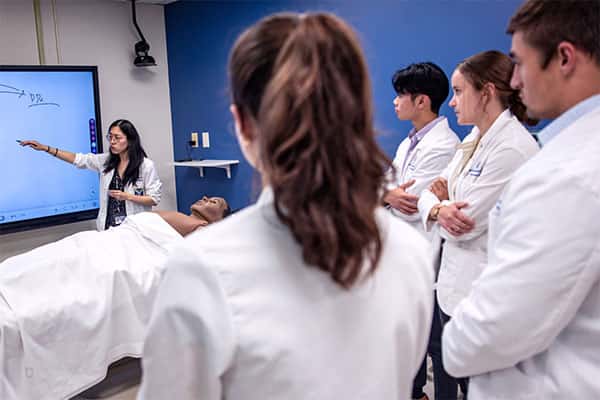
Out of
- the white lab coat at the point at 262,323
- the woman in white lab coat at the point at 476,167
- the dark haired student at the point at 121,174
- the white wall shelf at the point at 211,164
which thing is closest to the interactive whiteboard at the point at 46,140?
the dark haired student at the point at 121,174

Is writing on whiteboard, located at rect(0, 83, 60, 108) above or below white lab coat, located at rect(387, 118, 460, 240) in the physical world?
above

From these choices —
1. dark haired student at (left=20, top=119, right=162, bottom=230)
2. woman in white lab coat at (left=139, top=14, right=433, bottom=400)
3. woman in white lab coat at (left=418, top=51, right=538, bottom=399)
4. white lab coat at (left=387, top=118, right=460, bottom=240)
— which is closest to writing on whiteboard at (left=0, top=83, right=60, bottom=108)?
dark haired student at (left=20, top=119, right=162, bottom=230)

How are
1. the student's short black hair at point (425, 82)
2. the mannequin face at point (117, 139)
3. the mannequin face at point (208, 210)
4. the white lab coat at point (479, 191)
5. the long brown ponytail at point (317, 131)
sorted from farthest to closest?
the mannequin face at point (117, 139) < the mannequin face at point (208, 210) < the student's short black hair at point (425, 82) < the white lab coat at point (479, 191) < the long brown ponytail at point (317, 131)

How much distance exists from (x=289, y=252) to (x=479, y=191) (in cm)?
111

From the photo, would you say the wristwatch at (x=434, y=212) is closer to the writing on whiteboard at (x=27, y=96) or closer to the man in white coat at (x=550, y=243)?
the man in white coat at (x=550, y=243)

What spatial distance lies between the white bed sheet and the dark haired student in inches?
39.5

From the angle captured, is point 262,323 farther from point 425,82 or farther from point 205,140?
point 205,140

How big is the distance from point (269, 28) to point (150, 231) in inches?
74.5

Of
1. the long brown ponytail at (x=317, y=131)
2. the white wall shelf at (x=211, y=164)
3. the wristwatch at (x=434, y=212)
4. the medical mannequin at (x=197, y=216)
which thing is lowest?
the medical mannequin at (x=197, y=216)

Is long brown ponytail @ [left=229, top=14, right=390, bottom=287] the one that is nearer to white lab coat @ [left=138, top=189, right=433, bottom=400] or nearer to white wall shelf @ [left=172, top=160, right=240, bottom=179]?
white lab coat @ [left=138, top=189, right=433, bottom=400]

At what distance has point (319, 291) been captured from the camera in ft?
1.98

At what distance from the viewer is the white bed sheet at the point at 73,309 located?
6.08 feet

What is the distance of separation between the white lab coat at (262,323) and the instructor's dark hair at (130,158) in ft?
9.10

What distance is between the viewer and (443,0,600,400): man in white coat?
80 centimetres
